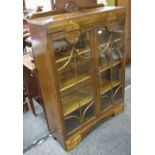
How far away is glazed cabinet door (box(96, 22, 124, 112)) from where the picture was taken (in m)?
1.68

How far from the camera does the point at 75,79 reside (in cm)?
162

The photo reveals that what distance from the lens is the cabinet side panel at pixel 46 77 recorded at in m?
1.33

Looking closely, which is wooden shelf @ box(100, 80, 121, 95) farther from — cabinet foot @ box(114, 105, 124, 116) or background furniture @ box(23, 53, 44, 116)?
background furniture @ box(23, 53, 44, 116)

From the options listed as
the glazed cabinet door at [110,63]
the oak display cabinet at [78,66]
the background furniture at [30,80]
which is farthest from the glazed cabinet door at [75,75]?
the background furniture at [30,80]

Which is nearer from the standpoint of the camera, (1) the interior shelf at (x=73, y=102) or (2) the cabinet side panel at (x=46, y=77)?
(2) the cabinet side panel at (x=46, y=77)

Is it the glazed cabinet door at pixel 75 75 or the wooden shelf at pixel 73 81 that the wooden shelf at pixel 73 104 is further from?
the wooden shelf at pixel 73 81

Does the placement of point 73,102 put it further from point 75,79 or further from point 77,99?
point 75,79

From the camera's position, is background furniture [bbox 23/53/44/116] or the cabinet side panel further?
background furniture [bbox 23/53/44/116]

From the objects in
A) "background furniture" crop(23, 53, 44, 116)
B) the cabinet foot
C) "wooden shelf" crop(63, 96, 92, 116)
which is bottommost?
the cabinet foot

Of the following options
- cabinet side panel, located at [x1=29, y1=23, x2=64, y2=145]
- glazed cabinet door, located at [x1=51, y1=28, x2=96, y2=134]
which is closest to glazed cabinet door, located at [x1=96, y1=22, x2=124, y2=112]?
glazed cabinet door, located at [x1=51, y1=28, x2=96, y2=134]

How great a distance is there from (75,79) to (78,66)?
114 millimetres

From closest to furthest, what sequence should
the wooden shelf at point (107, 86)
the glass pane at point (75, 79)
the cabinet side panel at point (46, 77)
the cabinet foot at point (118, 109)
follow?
the cabinet side panel at point (46, 77)
the glass pane at point (75, 79)
the wooden shelf at point (107, 86)
the cabinet foot at point (118, 109)
